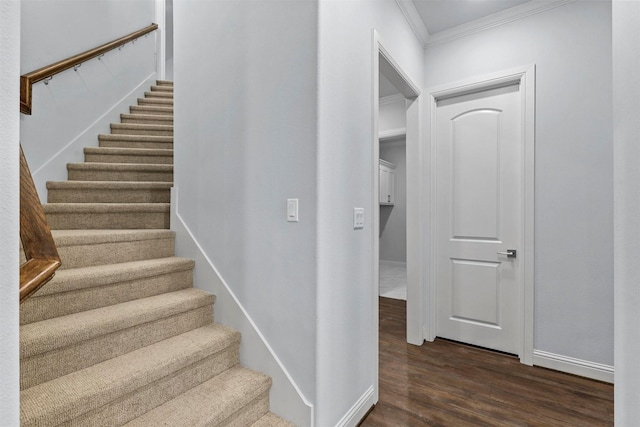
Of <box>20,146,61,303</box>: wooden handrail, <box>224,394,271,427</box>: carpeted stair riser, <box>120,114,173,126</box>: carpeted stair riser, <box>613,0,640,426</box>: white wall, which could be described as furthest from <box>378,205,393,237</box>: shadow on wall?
<box>20,146,61,303</box>: wooden handrail

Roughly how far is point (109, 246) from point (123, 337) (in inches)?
25.1

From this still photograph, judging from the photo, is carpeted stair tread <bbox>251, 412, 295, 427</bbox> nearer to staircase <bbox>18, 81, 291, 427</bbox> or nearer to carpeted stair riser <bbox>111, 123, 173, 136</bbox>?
staircase <bbox>18, 81, 291, 427</bbox>

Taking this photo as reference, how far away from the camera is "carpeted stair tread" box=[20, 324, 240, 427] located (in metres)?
1.13

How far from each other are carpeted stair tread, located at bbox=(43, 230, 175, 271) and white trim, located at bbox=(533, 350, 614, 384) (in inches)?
112

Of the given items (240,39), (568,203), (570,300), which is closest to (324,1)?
(240,39)

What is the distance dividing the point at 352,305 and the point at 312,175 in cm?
77

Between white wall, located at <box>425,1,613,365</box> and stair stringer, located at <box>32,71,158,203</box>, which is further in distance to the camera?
stair stringer, located at <box>32,71,158,203</box>

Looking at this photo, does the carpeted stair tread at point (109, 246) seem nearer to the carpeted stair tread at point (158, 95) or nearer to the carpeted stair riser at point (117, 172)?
the carpeted stair riser at point (117, 172)

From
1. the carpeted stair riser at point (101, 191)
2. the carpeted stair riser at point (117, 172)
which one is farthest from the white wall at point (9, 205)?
the carpeted stair riser at point (117, 172)

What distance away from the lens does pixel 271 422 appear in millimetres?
1604

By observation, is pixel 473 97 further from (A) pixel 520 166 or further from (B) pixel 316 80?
(B) pixel 316 80

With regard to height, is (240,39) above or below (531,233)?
above

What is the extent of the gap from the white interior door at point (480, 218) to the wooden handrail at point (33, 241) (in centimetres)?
280

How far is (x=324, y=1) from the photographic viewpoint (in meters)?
1.54
